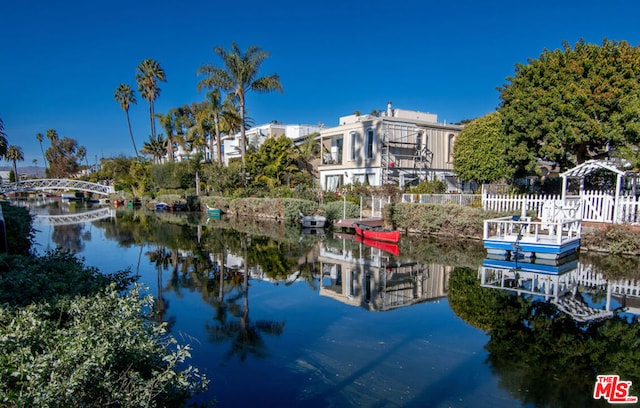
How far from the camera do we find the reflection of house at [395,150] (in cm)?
3100

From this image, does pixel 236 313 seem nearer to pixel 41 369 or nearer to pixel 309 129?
pixel 41 369

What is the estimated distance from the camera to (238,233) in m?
24.1

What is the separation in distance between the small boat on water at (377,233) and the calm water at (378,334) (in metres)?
3.63

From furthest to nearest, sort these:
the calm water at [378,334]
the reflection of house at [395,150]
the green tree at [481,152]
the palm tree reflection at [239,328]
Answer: the reflection of house at [395,150] < the green tree at [481,152] < the palm tree reflection at [239,328] < the calm water at [378,334]

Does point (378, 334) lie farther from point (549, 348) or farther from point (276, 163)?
point (276, 163)

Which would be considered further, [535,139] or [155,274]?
[535,139]

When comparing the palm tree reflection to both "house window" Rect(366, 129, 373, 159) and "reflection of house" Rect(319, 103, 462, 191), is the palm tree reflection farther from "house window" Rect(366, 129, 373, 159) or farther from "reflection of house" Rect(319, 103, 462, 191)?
"house window" Rect(366, 129, 373, 159)

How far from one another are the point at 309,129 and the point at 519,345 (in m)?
45.3

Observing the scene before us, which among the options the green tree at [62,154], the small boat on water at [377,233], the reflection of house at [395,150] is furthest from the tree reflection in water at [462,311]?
the green tree at [62,154]

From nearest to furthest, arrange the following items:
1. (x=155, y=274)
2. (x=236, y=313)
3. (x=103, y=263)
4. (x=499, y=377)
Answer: (x=499, y=377), (x=236, y=313), (x=155, y=274), (x=103, y=263)

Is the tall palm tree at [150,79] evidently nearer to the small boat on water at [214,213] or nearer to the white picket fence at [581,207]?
the small boat on water at [214,213]

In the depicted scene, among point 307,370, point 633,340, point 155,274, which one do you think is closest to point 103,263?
point 155,274

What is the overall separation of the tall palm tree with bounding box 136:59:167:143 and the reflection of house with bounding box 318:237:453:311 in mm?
51936

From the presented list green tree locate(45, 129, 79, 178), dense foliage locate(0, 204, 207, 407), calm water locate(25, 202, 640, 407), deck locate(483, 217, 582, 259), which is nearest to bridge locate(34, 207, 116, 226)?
calm water locate(25, 202, 640, 407)
